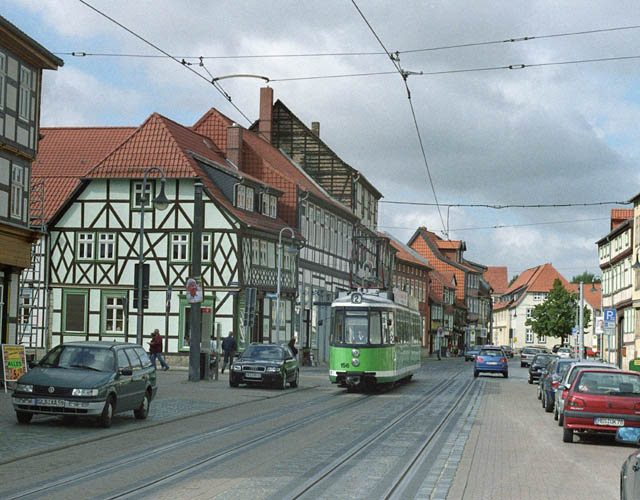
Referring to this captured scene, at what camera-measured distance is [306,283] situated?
2344 inches

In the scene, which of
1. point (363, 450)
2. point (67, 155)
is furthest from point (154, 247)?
point (363, 450)

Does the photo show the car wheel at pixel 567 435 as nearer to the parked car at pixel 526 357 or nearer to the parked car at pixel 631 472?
the parked car at pixel 631 472

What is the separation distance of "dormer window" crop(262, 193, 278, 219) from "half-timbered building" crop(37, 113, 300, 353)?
9.96ft

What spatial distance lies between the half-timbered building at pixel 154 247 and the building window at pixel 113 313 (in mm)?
50

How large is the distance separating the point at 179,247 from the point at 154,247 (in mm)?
1429

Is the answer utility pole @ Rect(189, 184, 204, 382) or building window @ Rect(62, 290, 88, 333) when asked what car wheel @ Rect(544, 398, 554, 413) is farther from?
building window @ Rect(62, 290, 88, 333)

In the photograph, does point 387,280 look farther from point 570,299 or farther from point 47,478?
point 47,478

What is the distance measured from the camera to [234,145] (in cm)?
6144

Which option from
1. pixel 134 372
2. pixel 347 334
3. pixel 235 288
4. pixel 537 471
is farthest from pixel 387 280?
pixel 537 471

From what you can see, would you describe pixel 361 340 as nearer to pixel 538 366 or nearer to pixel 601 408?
pixel 601 408

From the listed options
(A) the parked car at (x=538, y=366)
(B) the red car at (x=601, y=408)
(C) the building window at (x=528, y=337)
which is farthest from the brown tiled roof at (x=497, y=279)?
(B) the red car at (x=601, y=408)

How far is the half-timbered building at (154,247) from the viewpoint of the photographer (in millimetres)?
49938

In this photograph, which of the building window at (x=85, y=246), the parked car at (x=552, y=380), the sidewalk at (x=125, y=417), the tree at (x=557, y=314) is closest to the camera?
the sidewalk at (x=125, y=417)

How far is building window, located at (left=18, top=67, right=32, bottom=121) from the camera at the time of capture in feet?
98.0
